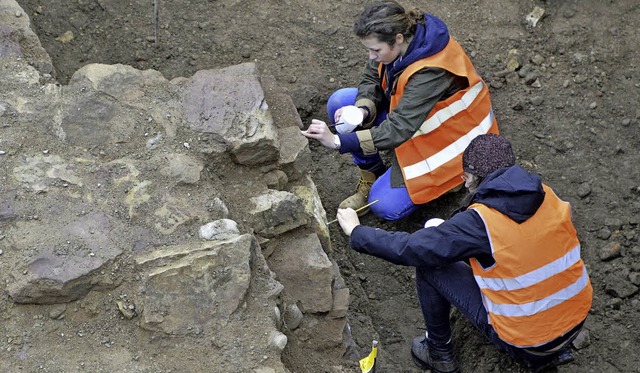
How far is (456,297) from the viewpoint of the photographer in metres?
3.64

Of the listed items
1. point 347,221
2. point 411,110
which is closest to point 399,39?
point 411,110

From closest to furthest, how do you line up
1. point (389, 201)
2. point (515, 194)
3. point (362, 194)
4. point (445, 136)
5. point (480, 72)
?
1. point (515, 194)
2. point (445, 136)
3. point (389, 201)
4. point (362, 194)
5. point (480, 72)

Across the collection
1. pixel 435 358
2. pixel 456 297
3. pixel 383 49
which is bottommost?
pixel 435 358

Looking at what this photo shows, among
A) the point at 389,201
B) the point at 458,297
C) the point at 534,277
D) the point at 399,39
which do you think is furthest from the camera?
the point at 389,201

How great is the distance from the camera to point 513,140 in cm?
509

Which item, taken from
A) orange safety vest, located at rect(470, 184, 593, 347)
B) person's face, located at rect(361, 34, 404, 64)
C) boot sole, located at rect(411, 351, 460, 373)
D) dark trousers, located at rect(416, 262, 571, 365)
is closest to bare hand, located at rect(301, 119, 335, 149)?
person's face, located at rect(361, 34, 404, 64)

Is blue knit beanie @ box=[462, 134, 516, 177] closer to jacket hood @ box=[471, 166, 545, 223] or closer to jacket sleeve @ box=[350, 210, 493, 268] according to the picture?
jacket hood @ box=[471, 166, 545, 223]

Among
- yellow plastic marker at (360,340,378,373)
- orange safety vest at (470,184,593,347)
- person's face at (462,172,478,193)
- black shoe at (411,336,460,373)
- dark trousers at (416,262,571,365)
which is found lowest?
black shoe at (411,336,460,373)

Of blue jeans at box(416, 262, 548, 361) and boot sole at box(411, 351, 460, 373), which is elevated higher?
blue jeans at box(416, 262, 548, 361)

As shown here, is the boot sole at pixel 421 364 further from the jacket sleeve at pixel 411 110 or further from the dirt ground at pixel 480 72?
the jacket sleeve at pixel 411 110

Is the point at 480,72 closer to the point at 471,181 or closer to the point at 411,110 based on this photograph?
the point at 411,110

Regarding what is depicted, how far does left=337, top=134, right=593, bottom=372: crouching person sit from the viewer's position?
10.7 ft

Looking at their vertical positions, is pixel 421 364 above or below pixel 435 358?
below

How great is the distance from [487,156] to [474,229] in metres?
0.33
